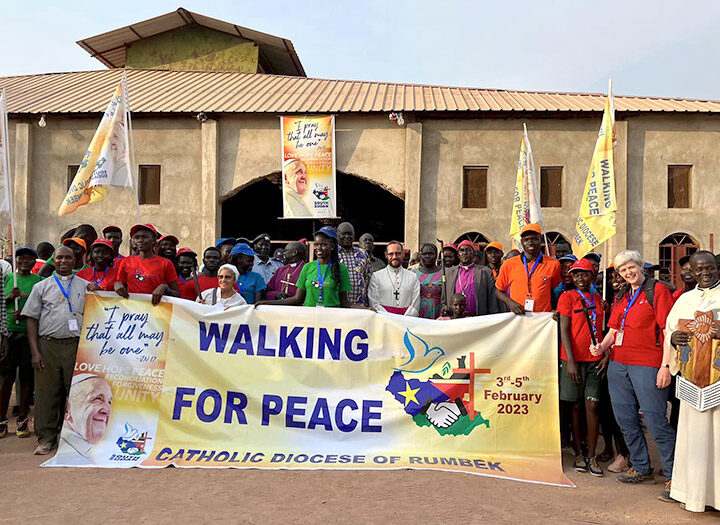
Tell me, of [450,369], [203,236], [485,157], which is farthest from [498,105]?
[450,369]

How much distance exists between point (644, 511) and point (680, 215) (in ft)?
Answer: 48.5

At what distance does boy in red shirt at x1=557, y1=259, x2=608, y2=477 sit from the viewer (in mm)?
5184

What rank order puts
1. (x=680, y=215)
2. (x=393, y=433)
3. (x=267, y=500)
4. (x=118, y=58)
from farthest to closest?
(x=118, y=58) → (x=680, y=215) → (x=393, y=433) → (x=267, y=500)

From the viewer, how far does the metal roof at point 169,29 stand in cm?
2245

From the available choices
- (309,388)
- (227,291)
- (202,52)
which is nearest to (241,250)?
(227,291)

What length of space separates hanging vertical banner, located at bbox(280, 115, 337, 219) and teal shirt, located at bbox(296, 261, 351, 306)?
11.5 meters

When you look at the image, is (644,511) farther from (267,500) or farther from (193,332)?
(193,332)

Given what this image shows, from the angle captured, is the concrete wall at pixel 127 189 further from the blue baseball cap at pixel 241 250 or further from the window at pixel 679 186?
the window at pixel 679 186

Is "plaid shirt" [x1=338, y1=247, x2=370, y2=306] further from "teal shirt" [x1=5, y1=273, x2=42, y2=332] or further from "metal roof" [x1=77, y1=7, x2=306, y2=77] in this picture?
"metal roof" [x1=77, y1=7, x2=306, y2=77]

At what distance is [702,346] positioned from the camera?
165 inches

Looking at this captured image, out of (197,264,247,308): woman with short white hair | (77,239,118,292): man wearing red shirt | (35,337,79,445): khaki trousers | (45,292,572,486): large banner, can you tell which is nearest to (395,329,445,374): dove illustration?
(45,292,572,486): large banner

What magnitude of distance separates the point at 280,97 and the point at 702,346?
53.4 feet

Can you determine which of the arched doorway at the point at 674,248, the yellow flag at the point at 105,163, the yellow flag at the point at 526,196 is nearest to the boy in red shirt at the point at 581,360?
the yellow flag at the point at 526,196

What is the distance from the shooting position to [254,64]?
23.1 meters
